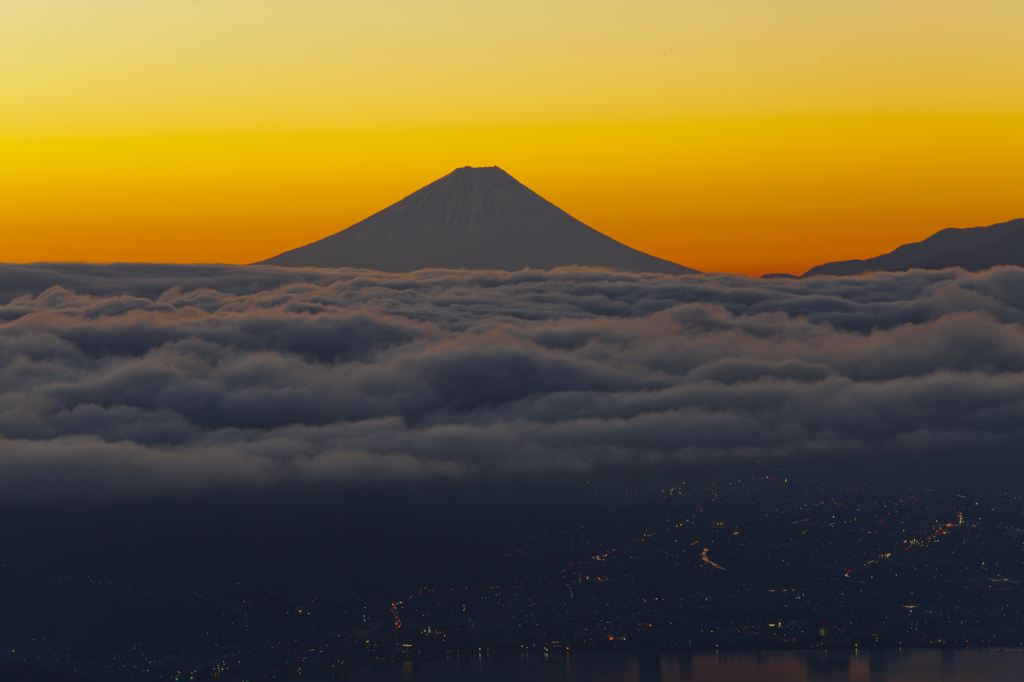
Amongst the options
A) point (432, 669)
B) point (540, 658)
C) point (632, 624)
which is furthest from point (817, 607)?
point (432, 669)

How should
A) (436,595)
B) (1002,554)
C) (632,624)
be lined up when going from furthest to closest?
(1002,554), (436,595), (632,624)

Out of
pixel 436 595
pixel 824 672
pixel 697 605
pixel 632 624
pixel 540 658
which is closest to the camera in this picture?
pixel 824 672

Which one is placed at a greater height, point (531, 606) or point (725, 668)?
point (531, 606)

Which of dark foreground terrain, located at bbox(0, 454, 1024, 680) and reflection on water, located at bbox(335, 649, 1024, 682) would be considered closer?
reflection on water, located at bbox(335, 649, 1024, 682)

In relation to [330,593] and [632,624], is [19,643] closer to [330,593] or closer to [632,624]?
[330,593]

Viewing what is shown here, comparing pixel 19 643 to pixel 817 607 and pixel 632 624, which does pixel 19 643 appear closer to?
pixel 632 624

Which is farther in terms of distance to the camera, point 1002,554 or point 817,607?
point 1002,554

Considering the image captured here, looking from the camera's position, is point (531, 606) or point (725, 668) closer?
point (725, 668)

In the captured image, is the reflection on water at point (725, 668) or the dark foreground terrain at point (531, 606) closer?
the reflection on water at point (725, 668)
